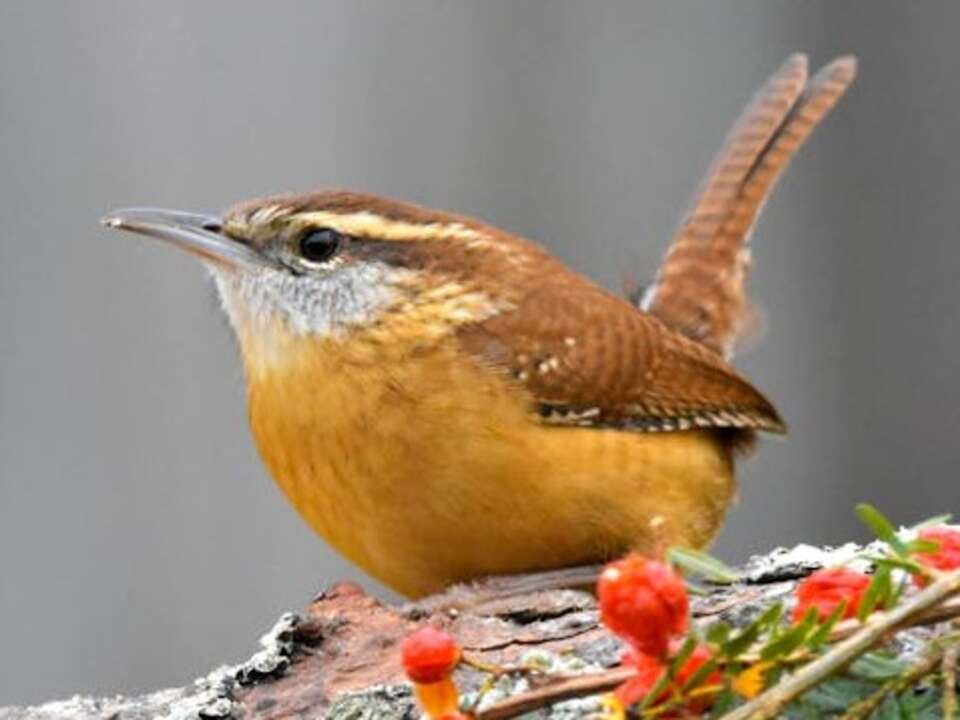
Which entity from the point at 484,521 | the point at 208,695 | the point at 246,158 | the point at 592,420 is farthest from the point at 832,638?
the point at 246,158

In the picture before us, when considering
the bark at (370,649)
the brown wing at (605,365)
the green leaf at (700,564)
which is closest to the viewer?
the green leaf at (700,564)

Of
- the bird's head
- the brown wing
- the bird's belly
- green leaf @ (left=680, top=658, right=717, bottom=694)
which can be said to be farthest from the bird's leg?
green leaf @ (left=680, top=658, right=717, bottom=694)

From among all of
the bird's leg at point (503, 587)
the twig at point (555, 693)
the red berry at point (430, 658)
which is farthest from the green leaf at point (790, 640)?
the bird's leg at point (503, 587)

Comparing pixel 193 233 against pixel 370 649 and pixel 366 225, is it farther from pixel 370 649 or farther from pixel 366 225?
pixel 370 649

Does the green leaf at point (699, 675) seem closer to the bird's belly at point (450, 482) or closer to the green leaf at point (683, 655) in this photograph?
the green leaf at point (683, 655)

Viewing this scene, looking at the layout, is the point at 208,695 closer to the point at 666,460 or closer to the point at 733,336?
the point at 666,460

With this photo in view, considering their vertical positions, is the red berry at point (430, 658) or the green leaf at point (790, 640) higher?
the red berry at point (430, 658)
